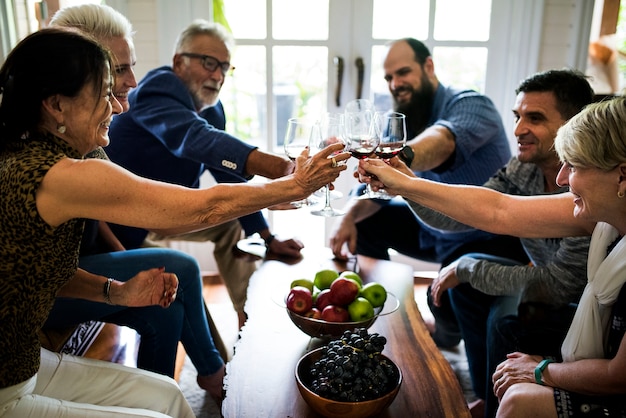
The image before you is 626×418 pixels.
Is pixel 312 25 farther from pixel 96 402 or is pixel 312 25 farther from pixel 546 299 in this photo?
pixel 96 402

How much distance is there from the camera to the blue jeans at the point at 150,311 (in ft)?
5.86

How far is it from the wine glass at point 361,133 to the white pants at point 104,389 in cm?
80

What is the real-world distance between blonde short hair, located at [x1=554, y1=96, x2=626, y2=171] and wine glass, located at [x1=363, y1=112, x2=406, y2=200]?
1.74ft

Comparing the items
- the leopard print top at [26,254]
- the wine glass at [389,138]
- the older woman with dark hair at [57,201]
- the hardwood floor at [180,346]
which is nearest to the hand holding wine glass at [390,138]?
the wine glass at [389,138]

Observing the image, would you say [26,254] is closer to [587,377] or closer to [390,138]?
[390,138]

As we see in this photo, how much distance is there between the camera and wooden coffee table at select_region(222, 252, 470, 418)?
1.28 m

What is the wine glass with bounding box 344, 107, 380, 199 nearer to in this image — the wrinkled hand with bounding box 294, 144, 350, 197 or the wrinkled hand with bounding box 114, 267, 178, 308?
the wrinkled hand with bounding box 294, 144, 350, 197

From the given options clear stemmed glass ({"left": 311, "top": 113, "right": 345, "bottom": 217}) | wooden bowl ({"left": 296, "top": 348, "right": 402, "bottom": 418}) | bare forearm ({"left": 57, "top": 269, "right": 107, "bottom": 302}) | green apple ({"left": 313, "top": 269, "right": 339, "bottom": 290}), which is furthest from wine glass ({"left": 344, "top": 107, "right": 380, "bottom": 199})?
bare forearm ({"left": 57, "top": 269, "right": 107, "bottom": 302})

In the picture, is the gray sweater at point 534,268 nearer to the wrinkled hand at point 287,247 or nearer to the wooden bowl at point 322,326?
the wrinkled hand at point 287,247

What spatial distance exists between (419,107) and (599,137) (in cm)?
146

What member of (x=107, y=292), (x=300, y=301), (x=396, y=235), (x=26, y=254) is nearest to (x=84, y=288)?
(x=107, y=292)

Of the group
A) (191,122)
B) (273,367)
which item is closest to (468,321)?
(273,367)

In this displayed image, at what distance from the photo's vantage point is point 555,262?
179 centimetres

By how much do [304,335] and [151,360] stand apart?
0.62 metres
